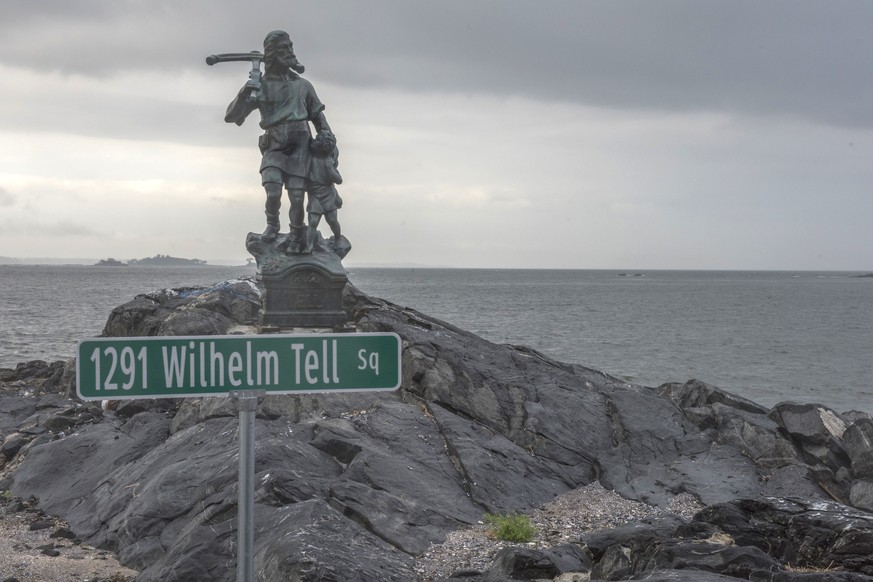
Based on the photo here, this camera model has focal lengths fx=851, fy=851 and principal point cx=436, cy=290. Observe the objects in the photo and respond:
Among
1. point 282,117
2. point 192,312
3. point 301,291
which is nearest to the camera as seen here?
point 282,117

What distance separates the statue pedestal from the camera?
41.5ft

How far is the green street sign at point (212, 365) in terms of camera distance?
12.1 feet

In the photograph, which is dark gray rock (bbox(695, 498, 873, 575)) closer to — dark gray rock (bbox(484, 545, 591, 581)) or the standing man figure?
dark gray rock (bbox(484, 545, 591, 581))

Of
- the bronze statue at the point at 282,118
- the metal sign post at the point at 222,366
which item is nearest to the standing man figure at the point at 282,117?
the bronze statue at the point at 282,118

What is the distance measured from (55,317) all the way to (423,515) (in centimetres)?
4782

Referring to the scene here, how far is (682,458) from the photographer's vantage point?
11.6m

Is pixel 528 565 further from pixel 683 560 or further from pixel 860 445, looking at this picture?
pixel 860 445

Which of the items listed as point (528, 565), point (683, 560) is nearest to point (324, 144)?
point (528, 565)

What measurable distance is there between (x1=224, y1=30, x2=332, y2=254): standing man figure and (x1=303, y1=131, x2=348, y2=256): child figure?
0.11 m

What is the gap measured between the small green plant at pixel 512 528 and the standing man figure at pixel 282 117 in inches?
230

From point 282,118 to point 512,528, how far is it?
7.06 m

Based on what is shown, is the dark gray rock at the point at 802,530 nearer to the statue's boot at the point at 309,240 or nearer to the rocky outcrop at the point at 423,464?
the rocky outcrop at the point at 423,464

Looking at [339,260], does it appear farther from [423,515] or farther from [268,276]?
[423,515]

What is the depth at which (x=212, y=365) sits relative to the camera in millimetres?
3729
